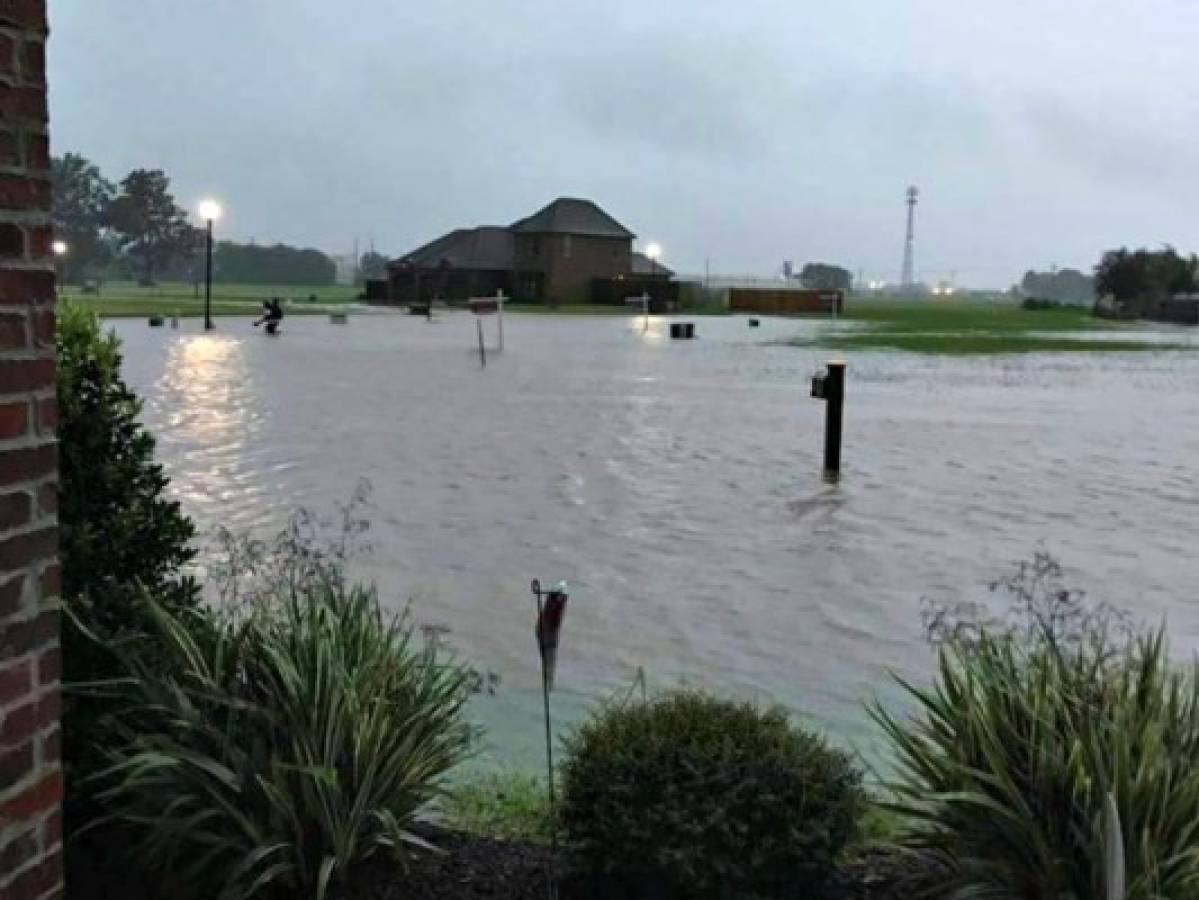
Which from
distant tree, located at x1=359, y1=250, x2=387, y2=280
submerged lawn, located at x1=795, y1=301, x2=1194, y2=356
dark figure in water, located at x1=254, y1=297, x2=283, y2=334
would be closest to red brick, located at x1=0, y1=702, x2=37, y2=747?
submerged lawn, located at x1=795, y1=301, x2=1194, y2=356

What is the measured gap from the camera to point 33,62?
2.16 meters

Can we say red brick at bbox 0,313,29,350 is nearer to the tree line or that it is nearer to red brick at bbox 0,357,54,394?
red brick at bbox 0,357,54,394

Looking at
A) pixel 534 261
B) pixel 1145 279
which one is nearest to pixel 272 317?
pixel 534 261

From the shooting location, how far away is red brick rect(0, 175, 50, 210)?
2.13 m

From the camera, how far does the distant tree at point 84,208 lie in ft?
344

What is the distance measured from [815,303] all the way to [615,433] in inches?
2277

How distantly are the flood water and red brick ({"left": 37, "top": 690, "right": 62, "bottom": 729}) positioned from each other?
2201 mm

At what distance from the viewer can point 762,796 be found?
8.86ft

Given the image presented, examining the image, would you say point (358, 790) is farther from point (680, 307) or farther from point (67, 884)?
point (680, 307)

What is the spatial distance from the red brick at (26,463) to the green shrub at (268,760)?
2.29ft

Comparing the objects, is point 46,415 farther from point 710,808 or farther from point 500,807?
point 500,807

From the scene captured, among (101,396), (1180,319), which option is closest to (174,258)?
(1180,319)

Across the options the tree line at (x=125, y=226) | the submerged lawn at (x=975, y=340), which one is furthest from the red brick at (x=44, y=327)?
the tree line at (x=125, y=226)

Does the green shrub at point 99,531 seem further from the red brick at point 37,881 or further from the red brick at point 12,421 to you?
the red brick at point 12,421
